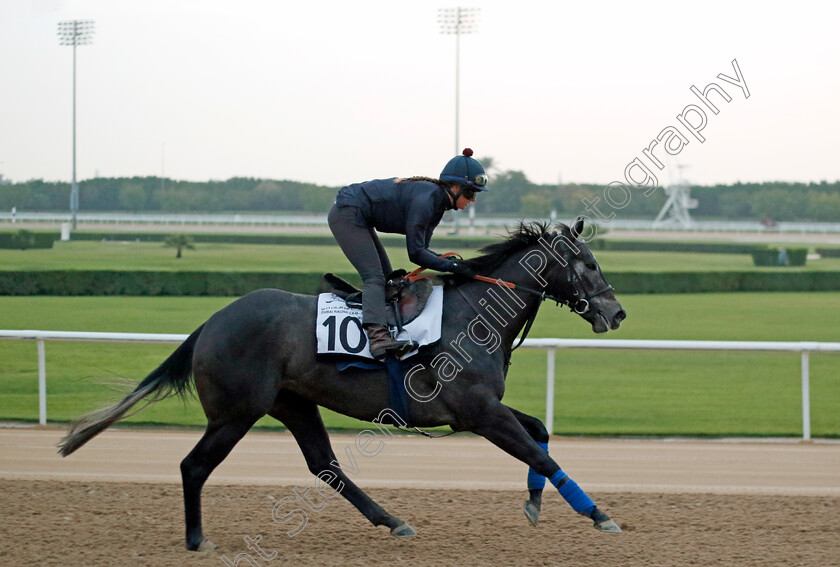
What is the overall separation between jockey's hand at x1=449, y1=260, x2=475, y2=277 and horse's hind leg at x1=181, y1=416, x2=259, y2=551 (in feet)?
3.44

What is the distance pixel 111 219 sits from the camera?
30016mm

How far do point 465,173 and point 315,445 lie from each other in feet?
4.58

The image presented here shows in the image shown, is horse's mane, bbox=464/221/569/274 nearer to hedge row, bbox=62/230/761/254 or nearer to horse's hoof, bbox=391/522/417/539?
horse's hoof, bbox=391/522/417/539

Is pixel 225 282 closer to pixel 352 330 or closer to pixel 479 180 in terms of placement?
pixel 352 330

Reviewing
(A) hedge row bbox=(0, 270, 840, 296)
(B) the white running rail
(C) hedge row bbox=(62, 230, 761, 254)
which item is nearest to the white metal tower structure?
(C) hedge row bbox=(62, 230, 761, 254)

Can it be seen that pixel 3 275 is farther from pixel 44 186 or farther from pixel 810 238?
pixel 810 238

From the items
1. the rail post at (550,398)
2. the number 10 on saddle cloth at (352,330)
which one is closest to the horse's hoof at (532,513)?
the number 10 on saddle cloth at (352,330)

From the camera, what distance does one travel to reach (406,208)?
391 centimetres

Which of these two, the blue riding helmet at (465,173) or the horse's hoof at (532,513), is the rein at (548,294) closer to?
the blue riding helmet at (465,173)

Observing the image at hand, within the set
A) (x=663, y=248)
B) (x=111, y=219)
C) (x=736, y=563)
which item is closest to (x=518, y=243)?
(x=736, y=563)

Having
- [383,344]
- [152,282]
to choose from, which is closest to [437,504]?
[383,344]

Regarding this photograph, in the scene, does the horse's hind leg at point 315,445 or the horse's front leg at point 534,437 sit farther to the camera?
the horse's hind leg at point 315,445

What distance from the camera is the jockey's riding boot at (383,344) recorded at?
3762 mm

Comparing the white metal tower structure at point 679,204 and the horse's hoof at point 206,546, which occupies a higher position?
the white metal tower structure at point 679,204
